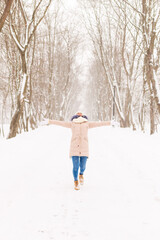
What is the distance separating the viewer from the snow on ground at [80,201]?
287cm

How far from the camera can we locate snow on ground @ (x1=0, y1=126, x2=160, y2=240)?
9.42 feet

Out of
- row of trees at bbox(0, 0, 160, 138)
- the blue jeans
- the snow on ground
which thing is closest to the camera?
the snow on ground

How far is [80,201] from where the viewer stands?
3.96m

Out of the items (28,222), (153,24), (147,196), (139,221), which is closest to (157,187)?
(147,196)

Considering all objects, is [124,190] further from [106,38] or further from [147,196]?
[106,38]

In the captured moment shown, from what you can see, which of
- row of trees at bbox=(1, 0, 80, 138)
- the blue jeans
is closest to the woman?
the blue jeans

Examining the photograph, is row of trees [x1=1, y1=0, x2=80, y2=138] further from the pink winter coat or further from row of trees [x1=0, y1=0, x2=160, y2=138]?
the pink winter coat

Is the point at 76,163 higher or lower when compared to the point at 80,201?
higher

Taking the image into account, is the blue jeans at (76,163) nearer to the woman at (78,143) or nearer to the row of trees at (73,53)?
the woman at (78,143)

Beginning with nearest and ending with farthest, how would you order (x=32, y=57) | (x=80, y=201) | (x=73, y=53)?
(x=80, y=201)
(x=32, y=57)
(x=73, y=53)

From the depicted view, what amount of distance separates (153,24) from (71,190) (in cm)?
809

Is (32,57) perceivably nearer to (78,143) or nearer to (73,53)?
(78,143)

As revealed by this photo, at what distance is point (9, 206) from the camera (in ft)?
11.9

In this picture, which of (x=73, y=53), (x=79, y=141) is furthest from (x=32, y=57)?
(x=73, y=53)
